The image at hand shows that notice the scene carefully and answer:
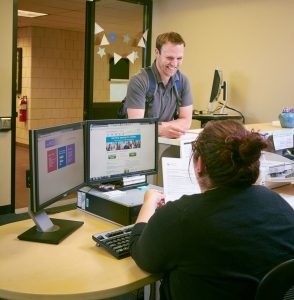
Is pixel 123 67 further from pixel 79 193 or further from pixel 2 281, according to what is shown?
pixel 2 281

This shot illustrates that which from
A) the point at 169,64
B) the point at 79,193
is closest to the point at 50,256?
the point at 79,193

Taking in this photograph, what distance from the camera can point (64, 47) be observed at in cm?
783

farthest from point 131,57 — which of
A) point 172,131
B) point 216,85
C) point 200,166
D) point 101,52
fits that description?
point 200,166

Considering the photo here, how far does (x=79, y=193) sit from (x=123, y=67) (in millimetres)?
3323

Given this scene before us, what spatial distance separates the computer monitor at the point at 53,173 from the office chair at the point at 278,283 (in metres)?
0.80

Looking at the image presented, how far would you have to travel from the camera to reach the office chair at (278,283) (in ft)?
3.57

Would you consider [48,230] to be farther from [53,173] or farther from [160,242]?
[160,242]

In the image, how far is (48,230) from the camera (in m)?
1.72

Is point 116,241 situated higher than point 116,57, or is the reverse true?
point 116,57

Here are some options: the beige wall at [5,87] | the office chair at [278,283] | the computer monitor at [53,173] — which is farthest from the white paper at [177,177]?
the beige wall at [5,87]

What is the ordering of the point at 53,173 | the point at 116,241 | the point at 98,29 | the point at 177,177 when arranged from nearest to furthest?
the point at 116,241, the point at 53,173, the point at 177,177, the point at 98,29

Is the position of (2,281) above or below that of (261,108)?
below

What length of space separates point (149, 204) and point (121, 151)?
0.41 m

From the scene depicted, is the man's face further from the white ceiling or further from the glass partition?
the white ceiling
